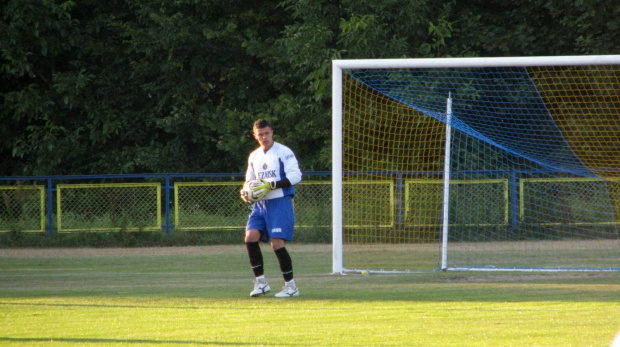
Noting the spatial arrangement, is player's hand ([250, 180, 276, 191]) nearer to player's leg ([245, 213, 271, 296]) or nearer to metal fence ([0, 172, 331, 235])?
player's leg ([245, 213, 271, 296])

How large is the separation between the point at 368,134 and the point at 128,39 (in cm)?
1048

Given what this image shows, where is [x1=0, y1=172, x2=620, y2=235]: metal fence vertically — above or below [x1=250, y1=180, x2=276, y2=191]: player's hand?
below

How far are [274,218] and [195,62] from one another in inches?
623

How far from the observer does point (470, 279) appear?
33.7 feet

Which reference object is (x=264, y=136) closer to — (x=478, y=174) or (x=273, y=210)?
(x=273, y=210)

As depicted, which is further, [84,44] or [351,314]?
[84,44]

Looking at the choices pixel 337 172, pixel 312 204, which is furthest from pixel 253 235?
pixel 312 204

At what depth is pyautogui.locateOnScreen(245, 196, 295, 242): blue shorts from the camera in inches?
334

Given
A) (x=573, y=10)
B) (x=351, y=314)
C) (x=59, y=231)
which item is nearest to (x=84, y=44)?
(x=59, y=231)

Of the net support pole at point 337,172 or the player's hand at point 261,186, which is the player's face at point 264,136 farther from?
the net support pole at point 337,172

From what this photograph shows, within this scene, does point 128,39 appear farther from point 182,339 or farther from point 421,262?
point 182,339

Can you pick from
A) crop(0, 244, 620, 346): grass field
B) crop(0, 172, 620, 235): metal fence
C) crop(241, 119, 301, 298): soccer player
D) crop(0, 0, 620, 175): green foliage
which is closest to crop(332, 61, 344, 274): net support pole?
crop(0, 244, 620, 346): grass field

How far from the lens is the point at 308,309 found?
7727 mm

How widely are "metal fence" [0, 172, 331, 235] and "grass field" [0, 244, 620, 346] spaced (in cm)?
558
